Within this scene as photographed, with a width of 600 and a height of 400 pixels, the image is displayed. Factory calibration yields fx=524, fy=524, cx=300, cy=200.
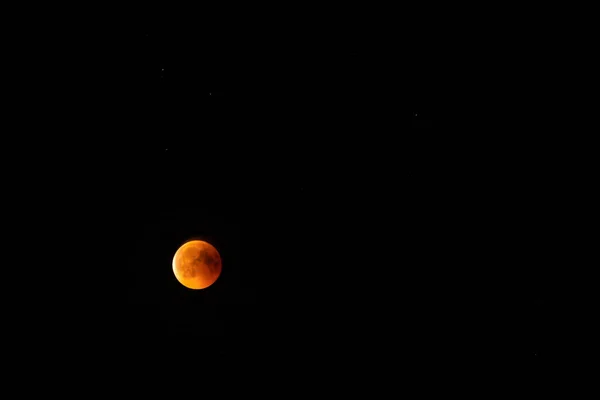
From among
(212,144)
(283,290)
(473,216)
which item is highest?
(212,144)

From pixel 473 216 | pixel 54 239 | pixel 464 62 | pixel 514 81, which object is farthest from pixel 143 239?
pixel 514 81

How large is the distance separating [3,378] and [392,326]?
115 centimetres

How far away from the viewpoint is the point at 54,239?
1.55 m

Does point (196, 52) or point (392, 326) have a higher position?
point (196, 52)

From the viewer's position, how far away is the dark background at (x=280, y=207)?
154 centimetres

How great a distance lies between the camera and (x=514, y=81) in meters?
1.57

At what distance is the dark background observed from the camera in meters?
1.54

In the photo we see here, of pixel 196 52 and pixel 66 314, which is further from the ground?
pixel 196 52

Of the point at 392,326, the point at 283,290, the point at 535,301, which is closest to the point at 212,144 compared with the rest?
the point at 283,290

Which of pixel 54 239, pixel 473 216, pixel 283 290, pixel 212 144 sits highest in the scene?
pixel 212 144

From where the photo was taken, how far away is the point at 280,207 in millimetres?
1624

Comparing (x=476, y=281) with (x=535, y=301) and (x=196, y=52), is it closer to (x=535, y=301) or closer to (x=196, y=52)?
(x=535, y=301)

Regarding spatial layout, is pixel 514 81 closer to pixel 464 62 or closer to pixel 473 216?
pixel 464 62

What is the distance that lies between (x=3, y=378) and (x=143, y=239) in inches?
21.9
